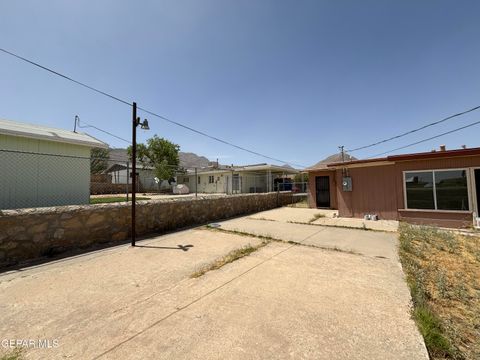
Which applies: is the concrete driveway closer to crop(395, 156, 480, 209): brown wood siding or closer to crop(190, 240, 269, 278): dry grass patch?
crop(190, 240, 269, 278): dry grass patch

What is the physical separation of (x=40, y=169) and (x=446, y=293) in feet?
39.2

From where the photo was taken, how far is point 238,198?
11.9 m

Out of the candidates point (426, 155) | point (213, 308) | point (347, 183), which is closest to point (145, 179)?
point (347, 183)

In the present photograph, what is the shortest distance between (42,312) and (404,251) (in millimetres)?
6832

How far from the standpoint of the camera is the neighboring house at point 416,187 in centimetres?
808

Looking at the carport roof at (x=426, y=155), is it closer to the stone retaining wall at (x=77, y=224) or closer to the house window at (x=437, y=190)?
the house window at (x=437, y=190)

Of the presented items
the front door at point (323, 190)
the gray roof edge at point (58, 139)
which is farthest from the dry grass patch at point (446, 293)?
the gray roof edge at point (58, 139)

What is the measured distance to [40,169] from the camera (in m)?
8.35

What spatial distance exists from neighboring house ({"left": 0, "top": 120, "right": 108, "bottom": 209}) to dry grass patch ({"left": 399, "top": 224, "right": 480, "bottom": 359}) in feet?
29.0

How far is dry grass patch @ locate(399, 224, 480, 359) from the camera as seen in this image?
2113 millimetres

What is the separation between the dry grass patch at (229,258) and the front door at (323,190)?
9950mm

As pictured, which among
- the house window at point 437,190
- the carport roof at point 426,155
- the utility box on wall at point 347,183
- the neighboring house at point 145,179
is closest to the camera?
the carport roof at point 426,155

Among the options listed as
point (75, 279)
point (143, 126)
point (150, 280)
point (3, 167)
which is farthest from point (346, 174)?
point (3, 167)

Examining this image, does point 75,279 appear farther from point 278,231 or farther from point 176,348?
point 278,231
